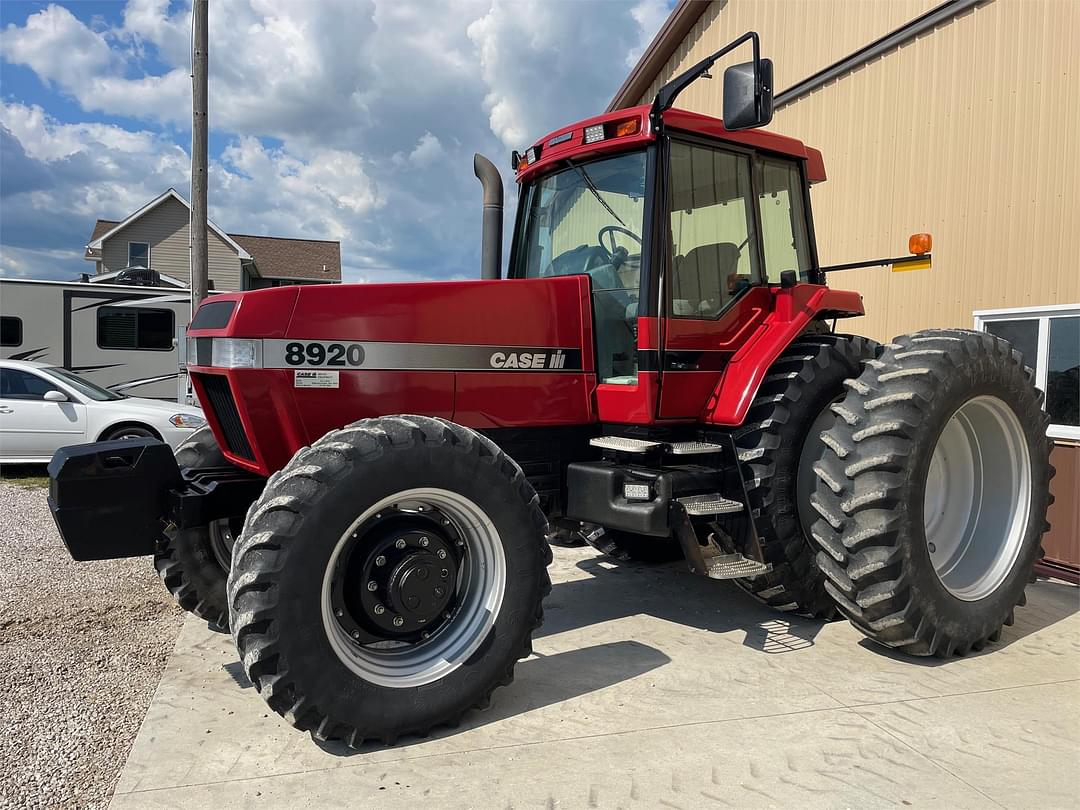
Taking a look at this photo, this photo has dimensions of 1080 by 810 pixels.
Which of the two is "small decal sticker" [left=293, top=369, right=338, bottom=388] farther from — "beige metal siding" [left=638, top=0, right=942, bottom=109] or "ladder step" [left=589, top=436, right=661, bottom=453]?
"beige metal siding" [left=638, top=0, right=942, bottom=109]

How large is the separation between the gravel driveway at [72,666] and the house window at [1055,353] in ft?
20.1

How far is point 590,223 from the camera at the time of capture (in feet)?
14.9

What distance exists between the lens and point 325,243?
40.9m

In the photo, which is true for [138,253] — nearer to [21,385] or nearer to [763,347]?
[21,385]

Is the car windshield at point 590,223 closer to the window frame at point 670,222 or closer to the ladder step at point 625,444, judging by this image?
the window frame at point 670,222

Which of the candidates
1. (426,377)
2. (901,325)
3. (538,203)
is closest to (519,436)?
(426,377)

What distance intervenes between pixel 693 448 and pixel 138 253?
31650 mm

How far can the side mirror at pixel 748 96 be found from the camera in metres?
3.56

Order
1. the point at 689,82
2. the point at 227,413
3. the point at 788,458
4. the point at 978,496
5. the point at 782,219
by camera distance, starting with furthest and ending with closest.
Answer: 1. the point at 782,219
2. the point at 978,496
3. the point at 788,458
4. the point at 227,413
5. the point at 689,82

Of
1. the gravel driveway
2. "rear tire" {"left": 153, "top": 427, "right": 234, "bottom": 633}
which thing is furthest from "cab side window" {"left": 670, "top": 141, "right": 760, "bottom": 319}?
the gravel driveway

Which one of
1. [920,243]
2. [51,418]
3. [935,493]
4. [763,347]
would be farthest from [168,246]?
[935,493]

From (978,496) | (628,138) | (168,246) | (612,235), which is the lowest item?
(978,496)

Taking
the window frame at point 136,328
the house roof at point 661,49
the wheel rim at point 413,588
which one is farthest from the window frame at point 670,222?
the window frame at point 136,328

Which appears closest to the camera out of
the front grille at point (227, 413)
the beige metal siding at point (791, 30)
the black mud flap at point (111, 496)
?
the black mud flap at point (111, 496)
